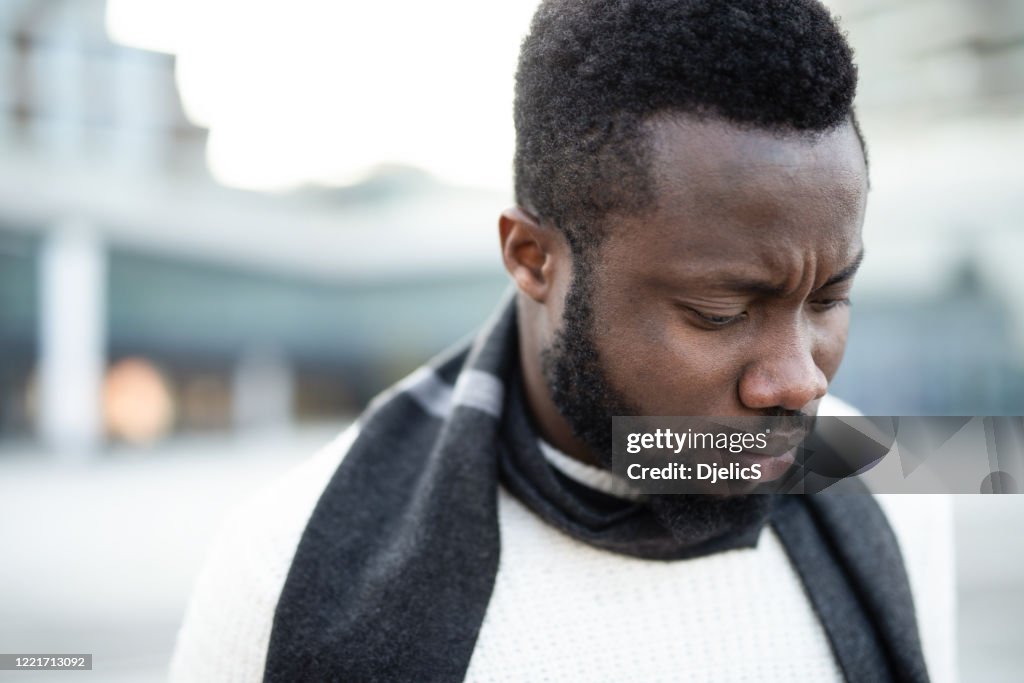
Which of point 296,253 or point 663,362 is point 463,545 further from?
point 296,253

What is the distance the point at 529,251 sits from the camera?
145 centimetres

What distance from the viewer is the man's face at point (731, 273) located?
1158 mm

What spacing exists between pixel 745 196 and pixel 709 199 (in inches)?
1.9

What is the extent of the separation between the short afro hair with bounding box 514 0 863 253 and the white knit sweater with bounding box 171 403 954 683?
1.68ft

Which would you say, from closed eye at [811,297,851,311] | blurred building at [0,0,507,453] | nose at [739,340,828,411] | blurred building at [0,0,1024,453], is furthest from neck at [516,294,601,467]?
blurred building at [0,0,507,453]

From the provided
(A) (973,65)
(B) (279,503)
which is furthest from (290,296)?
(B) (279,503)

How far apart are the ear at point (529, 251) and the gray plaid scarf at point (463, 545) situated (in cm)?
→ 19

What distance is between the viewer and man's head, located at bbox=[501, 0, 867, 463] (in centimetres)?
116

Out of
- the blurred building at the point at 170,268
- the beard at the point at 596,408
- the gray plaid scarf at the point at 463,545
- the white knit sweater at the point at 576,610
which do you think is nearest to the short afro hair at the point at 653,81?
the beard at the point at 596,408

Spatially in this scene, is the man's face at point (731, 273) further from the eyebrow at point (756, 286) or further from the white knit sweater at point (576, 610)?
the white knit sweater at point (576, 610)

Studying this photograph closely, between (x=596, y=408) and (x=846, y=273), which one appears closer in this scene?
(x=846, y=273)

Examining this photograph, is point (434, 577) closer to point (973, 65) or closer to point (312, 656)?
point (312, 656)

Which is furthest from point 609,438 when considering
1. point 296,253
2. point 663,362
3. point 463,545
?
point 296,253

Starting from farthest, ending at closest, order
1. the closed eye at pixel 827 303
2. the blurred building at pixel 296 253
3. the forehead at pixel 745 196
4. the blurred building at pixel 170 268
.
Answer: the blurred building at pixel 170 268 → the blurred building at pixel 296 253 → the closed eye at pixel 827 303 → the forehead at pixel 745 196
